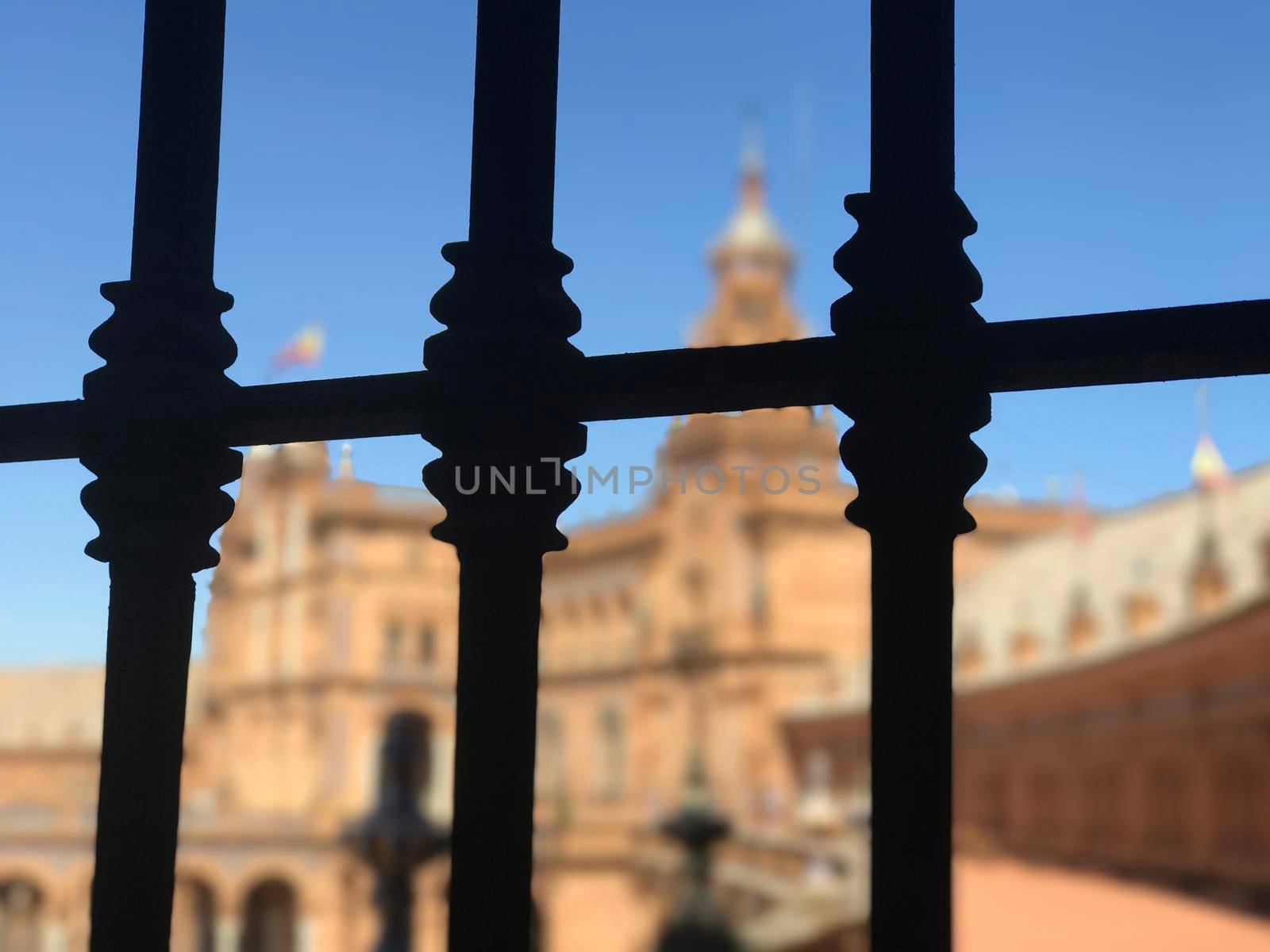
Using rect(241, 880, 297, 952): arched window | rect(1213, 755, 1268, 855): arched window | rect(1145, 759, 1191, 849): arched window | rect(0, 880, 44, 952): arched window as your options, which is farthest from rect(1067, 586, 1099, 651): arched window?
rect(0, 880, 44, 952): arched window

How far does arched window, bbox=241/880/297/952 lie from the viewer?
52.8 m

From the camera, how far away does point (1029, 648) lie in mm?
35438

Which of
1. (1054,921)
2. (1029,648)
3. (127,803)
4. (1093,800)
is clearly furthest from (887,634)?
(1029,648)

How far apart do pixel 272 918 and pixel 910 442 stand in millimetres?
54008

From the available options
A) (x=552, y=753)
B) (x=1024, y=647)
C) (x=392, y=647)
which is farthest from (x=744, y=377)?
(x=392, y=647)

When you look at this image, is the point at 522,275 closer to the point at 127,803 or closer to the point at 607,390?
the point at 607,390

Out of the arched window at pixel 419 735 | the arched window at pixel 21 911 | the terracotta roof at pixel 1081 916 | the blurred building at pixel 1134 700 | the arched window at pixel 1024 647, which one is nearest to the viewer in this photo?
the terracotta roof at pixel 1081 916

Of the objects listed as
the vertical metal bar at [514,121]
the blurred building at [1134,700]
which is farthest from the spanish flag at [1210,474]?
the vertical metal bar at [514,121]

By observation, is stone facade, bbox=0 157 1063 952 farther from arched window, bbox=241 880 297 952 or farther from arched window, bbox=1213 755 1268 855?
arched window, bbox=1213 755 1268 855

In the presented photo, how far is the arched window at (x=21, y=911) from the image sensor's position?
49.8 m

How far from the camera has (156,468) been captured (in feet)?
11.9

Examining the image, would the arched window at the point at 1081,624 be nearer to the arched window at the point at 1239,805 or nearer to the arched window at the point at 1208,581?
the arched window at the point at 1208,581

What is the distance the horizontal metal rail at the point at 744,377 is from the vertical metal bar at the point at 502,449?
90mm

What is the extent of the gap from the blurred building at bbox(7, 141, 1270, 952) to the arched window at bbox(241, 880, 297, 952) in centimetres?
12
